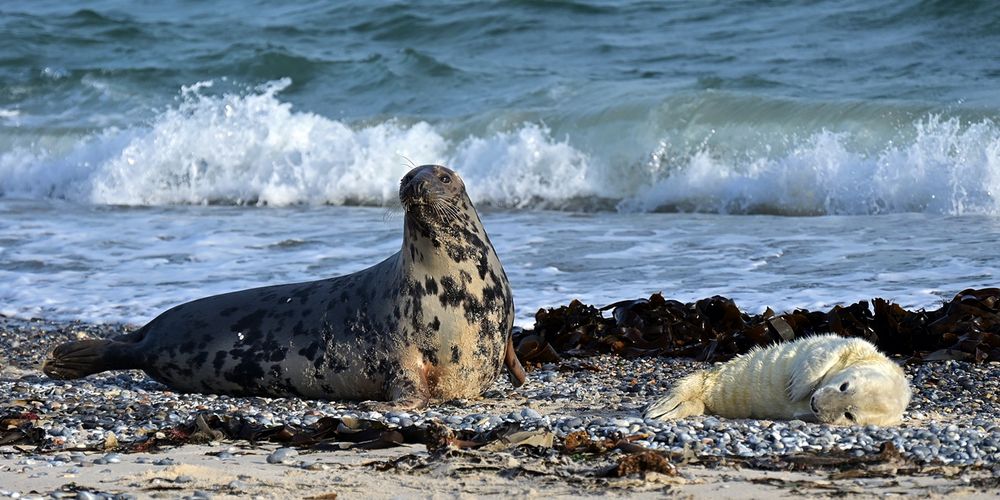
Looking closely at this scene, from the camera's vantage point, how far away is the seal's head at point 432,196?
5441 mm

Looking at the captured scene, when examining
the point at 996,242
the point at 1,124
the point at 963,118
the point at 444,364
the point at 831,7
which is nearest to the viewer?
the point at 444,364

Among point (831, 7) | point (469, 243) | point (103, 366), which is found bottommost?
point (103, 366)

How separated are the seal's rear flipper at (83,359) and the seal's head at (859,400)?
2.98 metres

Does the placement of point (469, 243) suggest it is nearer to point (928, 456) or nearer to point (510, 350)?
point (510, 350)

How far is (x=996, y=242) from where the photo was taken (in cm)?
889

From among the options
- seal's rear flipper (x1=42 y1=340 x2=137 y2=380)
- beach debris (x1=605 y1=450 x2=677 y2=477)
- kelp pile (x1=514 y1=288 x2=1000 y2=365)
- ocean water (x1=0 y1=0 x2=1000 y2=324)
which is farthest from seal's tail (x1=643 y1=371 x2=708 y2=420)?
seal's rear flipper (x1=42 y1=340 x2=137 y2=380)

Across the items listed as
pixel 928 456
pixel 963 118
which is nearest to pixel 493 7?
pixel 963 118

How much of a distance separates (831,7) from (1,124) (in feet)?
33.8

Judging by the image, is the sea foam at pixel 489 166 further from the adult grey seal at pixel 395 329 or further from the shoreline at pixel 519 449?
the adult grey seal at pixel 395 329

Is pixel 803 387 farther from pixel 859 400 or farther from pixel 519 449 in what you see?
pixel 519 449

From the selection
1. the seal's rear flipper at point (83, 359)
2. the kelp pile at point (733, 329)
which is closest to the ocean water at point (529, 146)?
the kelp pile at point (733, 329)

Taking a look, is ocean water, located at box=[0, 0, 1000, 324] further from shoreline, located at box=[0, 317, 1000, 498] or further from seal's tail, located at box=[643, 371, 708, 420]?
seal's tail, located at box=[643, 371, 708, 420]

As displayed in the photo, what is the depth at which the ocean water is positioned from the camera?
895 centimetres

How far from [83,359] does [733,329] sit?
2.89 m
